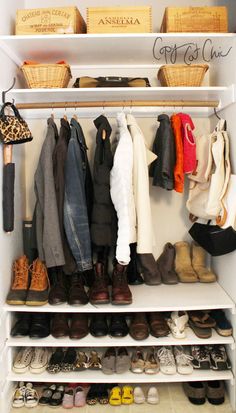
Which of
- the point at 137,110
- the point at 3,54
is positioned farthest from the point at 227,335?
the point at 3,54

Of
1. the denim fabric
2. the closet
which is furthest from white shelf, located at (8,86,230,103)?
the denim fabric

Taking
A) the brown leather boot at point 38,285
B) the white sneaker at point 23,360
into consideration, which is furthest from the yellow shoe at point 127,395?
the brown leather boot at point 38,285

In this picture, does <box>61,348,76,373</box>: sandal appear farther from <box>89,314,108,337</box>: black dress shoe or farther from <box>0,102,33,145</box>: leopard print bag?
<box>0,102,33,145</box>: leopard print bag

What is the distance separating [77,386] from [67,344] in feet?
0.99

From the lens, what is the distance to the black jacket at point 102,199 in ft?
5.94

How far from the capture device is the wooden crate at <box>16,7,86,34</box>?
1.82 metres

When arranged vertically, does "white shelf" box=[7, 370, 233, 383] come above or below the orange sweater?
below

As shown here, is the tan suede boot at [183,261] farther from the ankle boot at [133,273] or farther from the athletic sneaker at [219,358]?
the athletic sneaker at [219,358]

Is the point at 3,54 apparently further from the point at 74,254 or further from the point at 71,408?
the point at 71,408

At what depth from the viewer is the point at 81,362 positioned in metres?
1.88

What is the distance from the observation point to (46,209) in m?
1.81

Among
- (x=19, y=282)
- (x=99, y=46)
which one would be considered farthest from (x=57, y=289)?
(x=99, y=46)

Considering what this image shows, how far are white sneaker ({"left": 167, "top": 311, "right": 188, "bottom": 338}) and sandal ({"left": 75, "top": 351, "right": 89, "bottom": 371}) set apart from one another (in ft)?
1.63

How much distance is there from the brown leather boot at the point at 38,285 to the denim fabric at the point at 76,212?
0.81ft
